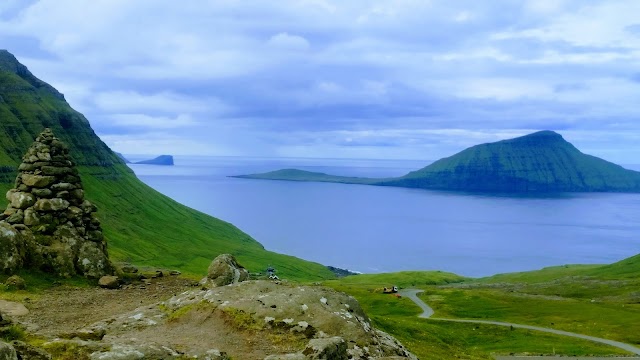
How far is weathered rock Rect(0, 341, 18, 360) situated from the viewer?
13992mm

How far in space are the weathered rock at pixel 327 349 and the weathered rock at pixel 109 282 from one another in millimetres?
22958

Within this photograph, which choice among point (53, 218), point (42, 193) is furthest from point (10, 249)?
point (42, 193)

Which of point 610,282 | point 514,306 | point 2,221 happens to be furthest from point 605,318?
point 2,221

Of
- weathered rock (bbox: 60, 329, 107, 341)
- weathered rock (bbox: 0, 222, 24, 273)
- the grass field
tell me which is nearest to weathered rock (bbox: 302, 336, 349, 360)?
weathered rock (bbox: 60, 329, 107, 341)

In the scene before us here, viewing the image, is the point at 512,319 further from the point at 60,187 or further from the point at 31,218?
the point at 31,218

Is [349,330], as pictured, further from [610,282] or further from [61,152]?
[610,282]

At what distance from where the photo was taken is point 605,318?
4343 inches

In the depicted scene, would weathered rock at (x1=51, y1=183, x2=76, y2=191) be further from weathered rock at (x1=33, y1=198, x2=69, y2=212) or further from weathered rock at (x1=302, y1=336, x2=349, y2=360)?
weathered rock at (x1=302, y1=336, x2=349, y2=360)

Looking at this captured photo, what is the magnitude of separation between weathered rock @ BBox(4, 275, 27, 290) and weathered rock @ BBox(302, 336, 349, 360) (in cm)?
2277

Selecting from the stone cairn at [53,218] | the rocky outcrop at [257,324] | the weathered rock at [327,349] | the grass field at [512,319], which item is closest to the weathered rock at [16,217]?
the stone cairn at [53,218]

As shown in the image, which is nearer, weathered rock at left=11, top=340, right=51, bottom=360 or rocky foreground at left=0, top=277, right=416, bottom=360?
weathered rock at left=11, top=340, right=51, bottom=360

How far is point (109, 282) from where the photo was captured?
3806 centimetres

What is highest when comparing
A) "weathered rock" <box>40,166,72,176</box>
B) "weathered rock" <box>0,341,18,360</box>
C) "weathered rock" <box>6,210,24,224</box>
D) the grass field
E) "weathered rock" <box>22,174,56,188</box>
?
"weathered rock" <box>40,166,72,176</box>

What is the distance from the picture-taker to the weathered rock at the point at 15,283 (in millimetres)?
33406
